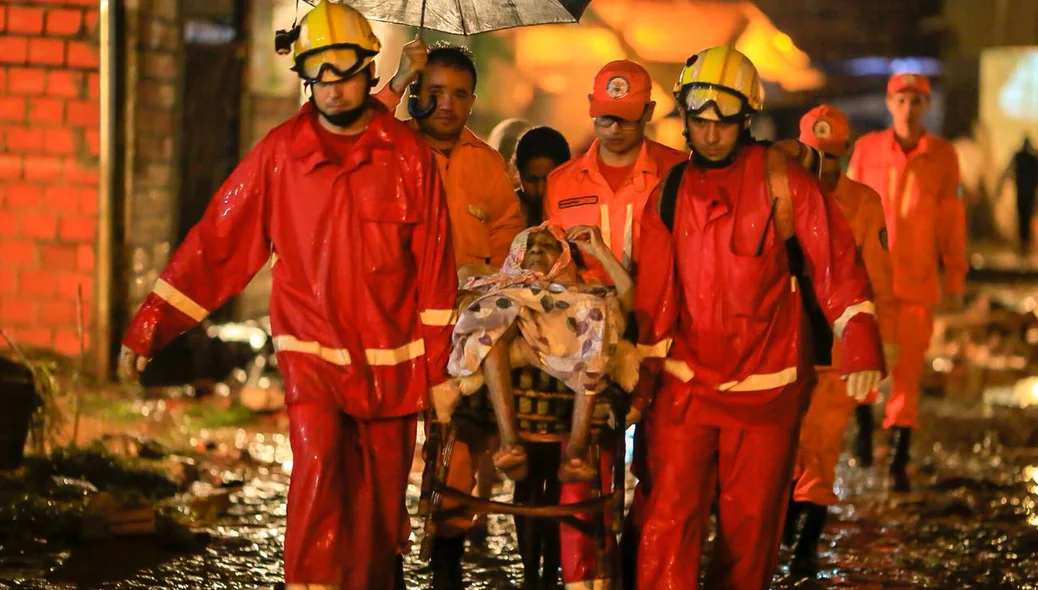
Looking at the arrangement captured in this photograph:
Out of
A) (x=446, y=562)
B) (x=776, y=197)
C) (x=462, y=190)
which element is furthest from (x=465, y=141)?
(x=446, y=562)

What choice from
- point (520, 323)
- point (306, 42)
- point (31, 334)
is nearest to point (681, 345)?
point (520, 323)

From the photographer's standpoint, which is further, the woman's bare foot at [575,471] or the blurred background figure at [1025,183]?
the blurred background figure at [1025,183]

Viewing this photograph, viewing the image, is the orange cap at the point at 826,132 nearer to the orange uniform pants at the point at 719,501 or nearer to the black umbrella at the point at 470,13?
the black umbrella at the point at 470,13

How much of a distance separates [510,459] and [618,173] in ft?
5.71

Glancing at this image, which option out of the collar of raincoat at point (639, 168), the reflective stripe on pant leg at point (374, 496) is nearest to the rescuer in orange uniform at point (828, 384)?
the collar of raincoat at point (639, 168)

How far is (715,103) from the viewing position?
5.67 m

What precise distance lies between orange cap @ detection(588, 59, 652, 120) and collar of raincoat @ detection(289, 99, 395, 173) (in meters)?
1.30

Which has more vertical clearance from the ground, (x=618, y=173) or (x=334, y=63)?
(x=334, y=63)

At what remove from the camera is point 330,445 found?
17.5 ft

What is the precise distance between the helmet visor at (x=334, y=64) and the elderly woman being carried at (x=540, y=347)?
1.01 metres

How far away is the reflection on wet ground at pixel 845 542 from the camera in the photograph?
22.2 ft

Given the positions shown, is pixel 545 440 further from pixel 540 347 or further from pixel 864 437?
pixel 864 437

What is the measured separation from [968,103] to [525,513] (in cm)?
2236

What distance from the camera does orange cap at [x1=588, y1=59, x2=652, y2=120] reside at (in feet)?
21.2
